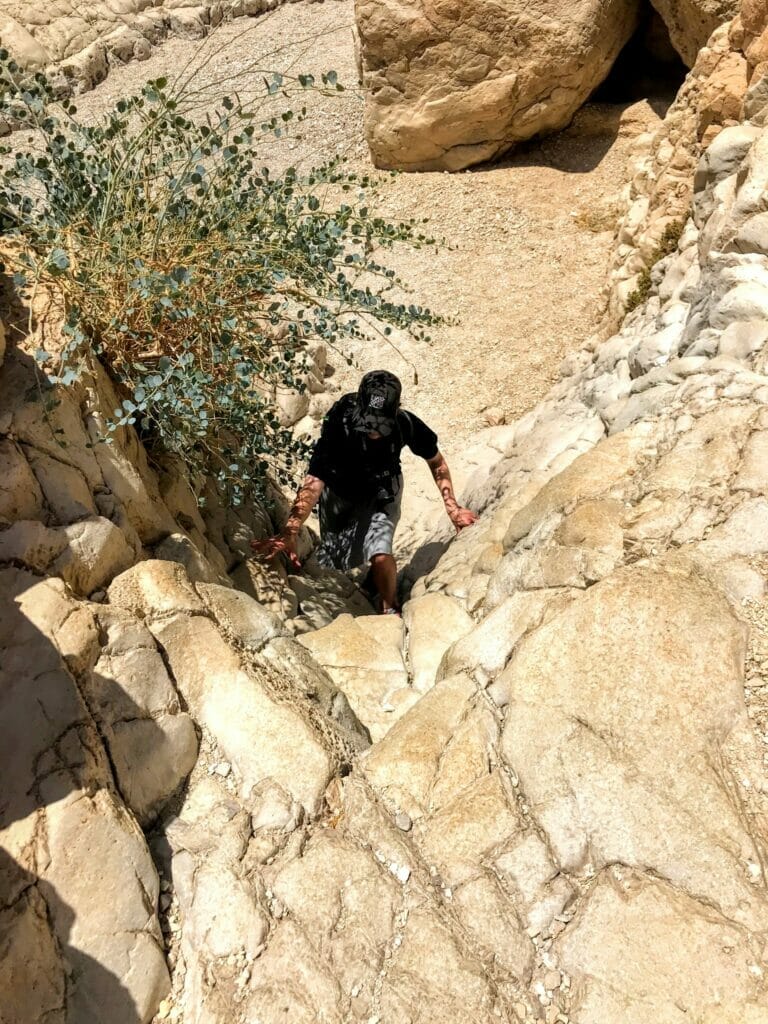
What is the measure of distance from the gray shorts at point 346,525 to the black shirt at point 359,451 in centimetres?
13

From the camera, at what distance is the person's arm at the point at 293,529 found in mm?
4484

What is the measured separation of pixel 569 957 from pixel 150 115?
3487mm

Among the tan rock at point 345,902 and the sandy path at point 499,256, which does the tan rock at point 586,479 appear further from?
the sandy path at point 499,256

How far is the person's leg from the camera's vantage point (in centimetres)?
476

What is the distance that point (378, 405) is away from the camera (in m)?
4.61

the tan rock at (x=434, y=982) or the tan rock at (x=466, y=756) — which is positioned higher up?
the tan rock at (x=466, y=756)

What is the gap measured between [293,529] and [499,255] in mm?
5951

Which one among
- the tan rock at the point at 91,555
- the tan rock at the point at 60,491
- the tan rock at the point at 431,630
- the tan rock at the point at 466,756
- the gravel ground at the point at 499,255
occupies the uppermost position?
the tan rock at the point at 60,491

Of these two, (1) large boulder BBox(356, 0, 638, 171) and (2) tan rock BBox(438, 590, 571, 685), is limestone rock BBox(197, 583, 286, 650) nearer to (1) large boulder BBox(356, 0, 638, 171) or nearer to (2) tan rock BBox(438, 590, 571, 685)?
(2) tan rock BBox(438, 590, 571, 685)

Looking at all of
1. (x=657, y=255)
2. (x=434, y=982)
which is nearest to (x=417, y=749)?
(x=434, y=982)

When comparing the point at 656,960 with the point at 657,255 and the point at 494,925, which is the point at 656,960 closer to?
the point at 494,925

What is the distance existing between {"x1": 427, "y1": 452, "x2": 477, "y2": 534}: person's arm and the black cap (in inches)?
22.0

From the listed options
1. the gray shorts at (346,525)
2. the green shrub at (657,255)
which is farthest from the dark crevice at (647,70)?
the gray shorts at (346,525)

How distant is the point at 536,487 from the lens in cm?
432
